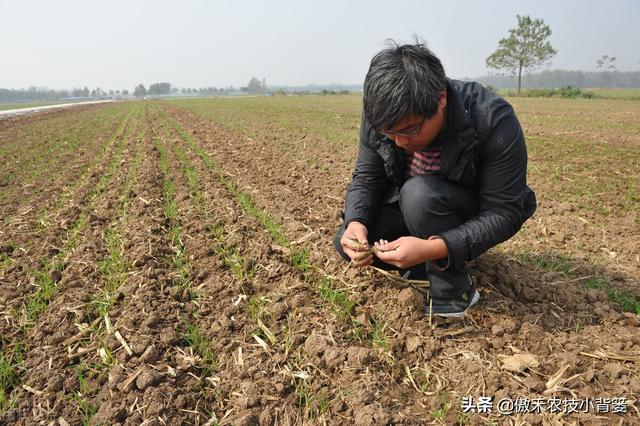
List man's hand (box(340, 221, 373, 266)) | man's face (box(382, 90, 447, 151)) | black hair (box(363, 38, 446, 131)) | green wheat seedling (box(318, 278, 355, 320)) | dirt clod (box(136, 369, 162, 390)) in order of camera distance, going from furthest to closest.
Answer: green wheat seedling (box(318, 278, 355, 320)), man's hand (box(340, 221, 373, 266)), dirt clod (box(136, 369, 162, 390)), man's face (box(382, 90, 447, 151)), black hair (box(363, 38, 446, 131))

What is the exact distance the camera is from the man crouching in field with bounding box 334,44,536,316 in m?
1.98

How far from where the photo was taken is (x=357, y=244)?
2662 millimetres

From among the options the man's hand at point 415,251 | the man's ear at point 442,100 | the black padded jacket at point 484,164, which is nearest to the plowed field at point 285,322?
Answer: the man's hand at point 415,251

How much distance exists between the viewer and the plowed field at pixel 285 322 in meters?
2.15

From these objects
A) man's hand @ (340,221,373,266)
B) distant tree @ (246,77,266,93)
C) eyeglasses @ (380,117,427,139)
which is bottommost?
man's hand @ (340,221,373,266)

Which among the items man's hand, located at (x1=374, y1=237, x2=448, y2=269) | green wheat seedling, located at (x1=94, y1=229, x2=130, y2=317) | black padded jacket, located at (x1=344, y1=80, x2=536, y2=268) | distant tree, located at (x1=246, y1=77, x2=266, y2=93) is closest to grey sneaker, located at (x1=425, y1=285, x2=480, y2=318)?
black padded jacket, located at (x1=344, y1=80, x2=536, y2=268)

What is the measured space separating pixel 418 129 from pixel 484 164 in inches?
22.1

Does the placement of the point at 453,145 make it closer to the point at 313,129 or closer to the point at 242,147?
the point at 242,147

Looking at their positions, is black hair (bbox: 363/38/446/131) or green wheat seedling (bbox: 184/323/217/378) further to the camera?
green wheat seedling (bbox: 184/323/217/378)

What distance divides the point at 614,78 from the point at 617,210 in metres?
149

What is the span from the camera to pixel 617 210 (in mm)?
5059

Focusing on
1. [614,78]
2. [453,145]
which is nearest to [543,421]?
[453,145]

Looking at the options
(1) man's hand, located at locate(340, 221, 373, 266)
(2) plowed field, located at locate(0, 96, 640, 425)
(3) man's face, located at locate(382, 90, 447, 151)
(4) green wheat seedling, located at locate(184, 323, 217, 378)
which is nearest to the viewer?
(3) man's face, located at locate(382, 90, 447, 151)

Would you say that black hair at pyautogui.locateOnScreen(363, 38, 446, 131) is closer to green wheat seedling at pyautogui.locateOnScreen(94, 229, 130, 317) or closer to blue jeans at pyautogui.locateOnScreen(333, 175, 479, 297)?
blue jeans at pyautogui.locateOnScreen(333, 175, 479, 297)
